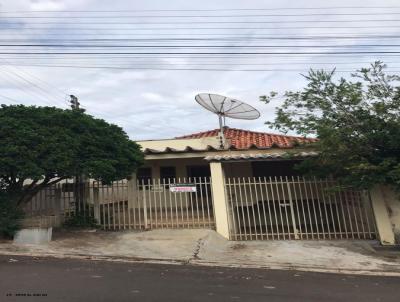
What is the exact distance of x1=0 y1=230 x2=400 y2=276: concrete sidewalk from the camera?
721 centimetres

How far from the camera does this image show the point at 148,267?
677 centimetres

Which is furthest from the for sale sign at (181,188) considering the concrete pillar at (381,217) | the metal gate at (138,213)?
the concrete pillar at (381,217)

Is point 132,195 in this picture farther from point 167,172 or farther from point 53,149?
point 53,149

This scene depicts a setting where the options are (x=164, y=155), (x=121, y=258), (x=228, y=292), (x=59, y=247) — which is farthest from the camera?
(x=164, y=155)

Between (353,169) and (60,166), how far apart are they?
7.02m

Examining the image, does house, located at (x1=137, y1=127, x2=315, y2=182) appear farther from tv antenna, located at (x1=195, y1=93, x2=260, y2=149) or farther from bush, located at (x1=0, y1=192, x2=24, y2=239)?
bush, located at (x1=0, y1=192, x2=24, y2=239)

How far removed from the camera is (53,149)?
8.30 m

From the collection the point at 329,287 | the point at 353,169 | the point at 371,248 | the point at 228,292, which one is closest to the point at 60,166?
the point at 228,292

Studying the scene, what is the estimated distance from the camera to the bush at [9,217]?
8383 millimetres

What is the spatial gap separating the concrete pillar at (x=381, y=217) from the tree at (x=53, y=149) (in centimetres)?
676

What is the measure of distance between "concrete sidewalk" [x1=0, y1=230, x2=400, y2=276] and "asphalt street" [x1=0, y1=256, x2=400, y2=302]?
Result: 464 mm

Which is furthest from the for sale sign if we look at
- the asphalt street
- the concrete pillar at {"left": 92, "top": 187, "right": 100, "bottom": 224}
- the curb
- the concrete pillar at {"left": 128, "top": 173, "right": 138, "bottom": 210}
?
the asphalt street

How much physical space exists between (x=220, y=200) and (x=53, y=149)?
468 cm

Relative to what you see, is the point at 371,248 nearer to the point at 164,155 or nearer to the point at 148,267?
the point at 148,267
